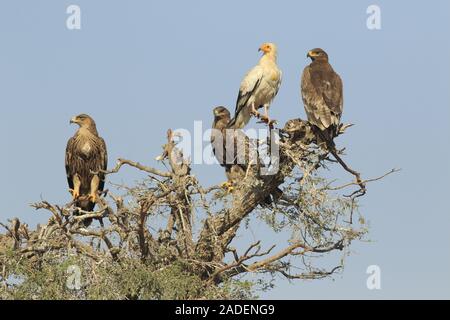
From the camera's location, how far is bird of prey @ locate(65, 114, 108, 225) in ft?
46.4

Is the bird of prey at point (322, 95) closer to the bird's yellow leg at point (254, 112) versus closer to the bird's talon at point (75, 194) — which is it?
the bird's yellow leg at point (254, 112)

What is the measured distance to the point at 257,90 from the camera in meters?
14.3

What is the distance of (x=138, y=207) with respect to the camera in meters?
12.2

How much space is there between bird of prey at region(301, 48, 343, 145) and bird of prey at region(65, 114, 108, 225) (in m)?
2.99

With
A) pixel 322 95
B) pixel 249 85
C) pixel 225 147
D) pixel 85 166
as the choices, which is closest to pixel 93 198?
pixel 85 166

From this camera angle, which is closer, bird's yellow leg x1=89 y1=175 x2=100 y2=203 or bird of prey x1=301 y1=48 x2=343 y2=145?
bird of prey x1=301 y1=48 x2=343 y2=145

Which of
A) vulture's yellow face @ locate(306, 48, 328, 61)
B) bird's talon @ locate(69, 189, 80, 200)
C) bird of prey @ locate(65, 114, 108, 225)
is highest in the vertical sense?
vulture's yellow face @ locate(306, 48, 328, 61)

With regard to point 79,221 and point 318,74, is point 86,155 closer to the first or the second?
point 79,221

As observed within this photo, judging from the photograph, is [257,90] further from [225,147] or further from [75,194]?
[75,194]

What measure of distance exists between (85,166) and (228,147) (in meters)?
2.07

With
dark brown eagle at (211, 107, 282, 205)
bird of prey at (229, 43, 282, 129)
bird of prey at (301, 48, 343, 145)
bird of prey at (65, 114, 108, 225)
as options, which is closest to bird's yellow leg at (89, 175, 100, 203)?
bird of prey at (65, 114, 108, 225)

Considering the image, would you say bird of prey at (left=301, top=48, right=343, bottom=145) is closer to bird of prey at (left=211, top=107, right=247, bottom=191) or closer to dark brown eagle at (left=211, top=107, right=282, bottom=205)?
dark brown eagle at (left=211, top=107, right=282, bottom=205)
